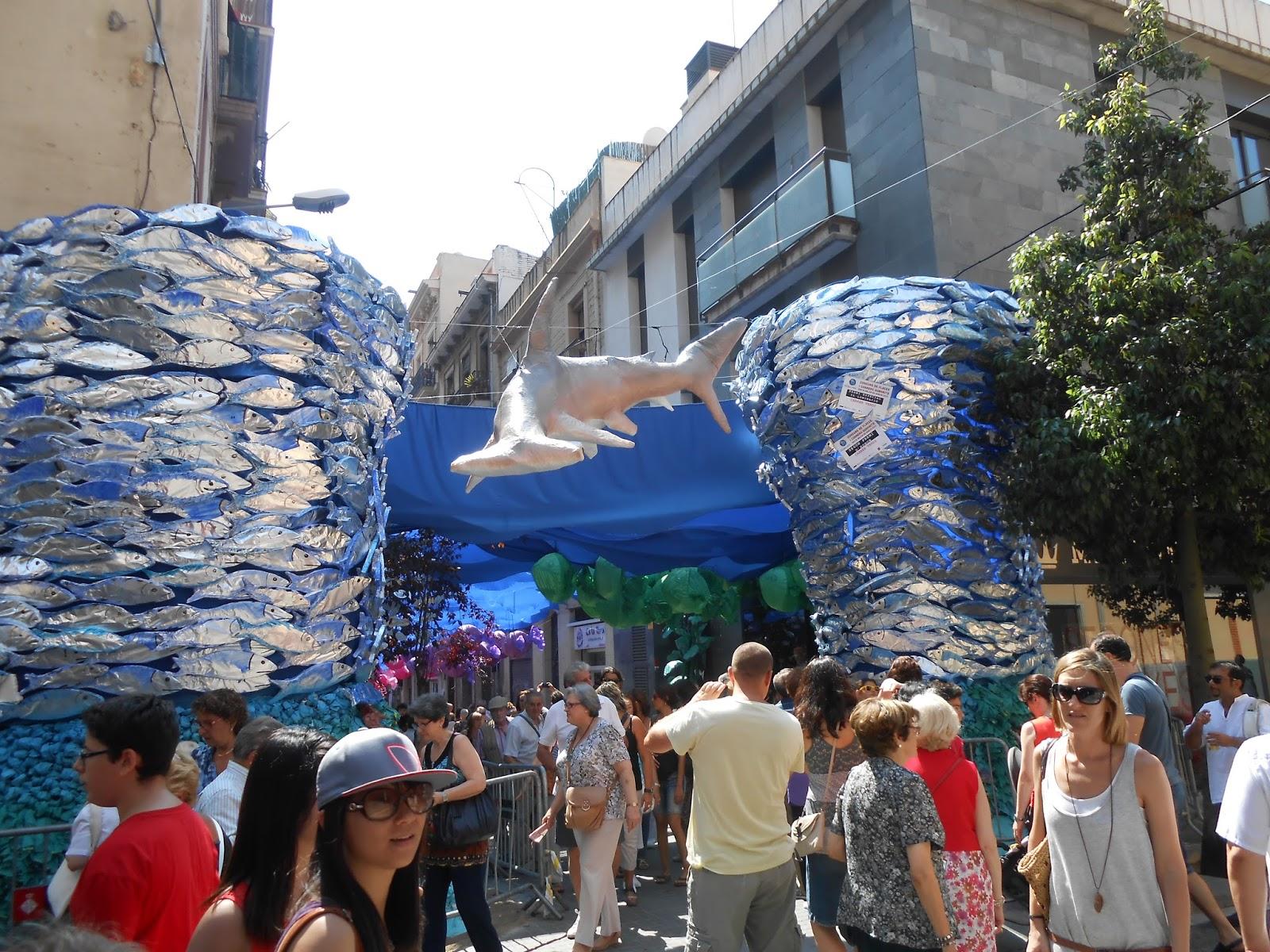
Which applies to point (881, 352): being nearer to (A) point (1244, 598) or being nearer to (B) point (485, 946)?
(B) point (485, 946)

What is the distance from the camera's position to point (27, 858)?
169 inches

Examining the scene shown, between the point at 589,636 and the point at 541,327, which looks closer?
the point at 541,327

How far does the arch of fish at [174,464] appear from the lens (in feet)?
15.5

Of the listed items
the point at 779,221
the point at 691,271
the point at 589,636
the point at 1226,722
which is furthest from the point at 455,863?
the point at 589,636

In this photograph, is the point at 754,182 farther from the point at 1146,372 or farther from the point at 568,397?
the point at 568,397

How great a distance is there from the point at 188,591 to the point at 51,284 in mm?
1677

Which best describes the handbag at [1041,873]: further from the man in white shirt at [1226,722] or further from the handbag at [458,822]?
the man in white shirt at [1226,722]

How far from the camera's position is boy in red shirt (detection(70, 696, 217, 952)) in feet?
7.50

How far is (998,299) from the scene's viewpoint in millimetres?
7695

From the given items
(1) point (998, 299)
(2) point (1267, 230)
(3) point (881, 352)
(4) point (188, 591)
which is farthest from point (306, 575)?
(2) point (1267, 230)

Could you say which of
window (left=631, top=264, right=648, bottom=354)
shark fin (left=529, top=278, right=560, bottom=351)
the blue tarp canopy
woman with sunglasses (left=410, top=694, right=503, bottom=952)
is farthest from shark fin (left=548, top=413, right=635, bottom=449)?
window (left=631, top=264, right=648, bottom=354)

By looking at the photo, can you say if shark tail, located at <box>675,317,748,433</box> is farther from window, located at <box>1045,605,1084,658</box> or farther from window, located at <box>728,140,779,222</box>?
window, located at <box>728,140,779,222</box>

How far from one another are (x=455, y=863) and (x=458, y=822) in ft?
0.63

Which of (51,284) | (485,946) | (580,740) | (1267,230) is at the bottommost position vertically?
(485,946)
